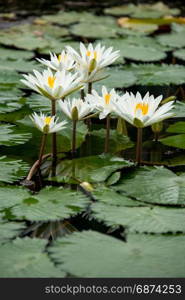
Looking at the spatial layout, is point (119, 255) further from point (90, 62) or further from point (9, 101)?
point (9, 101)

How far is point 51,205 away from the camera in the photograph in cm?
158

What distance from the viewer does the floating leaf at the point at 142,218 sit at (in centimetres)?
146

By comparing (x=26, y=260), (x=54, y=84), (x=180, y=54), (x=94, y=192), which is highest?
(x=180, y=54)

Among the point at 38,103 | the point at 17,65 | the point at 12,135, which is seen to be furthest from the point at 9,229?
the point at 17,65

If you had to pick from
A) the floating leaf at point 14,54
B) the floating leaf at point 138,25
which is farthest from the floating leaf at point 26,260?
the floating leaf at point 138,25

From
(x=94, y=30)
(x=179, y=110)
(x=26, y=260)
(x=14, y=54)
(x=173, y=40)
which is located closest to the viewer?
(x=26, y=260)

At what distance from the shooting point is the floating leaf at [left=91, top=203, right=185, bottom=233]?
1465mm

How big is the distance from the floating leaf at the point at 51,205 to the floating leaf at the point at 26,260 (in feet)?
0.43

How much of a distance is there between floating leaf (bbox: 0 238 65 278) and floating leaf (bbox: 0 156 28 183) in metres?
0.41

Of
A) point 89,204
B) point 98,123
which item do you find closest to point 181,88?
point 98,123

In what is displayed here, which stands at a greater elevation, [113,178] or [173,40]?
[173,40]

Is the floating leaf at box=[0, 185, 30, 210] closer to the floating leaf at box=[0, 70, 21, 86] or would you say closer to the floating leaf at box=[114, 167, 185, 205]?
the floating leaf at box=[114, 167, 185, 205]

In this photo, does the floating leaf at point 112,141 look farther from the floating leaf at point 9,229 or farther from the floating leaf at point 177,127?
the floating leaf at point 9,229

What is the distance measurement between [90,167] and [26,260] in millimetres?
659
